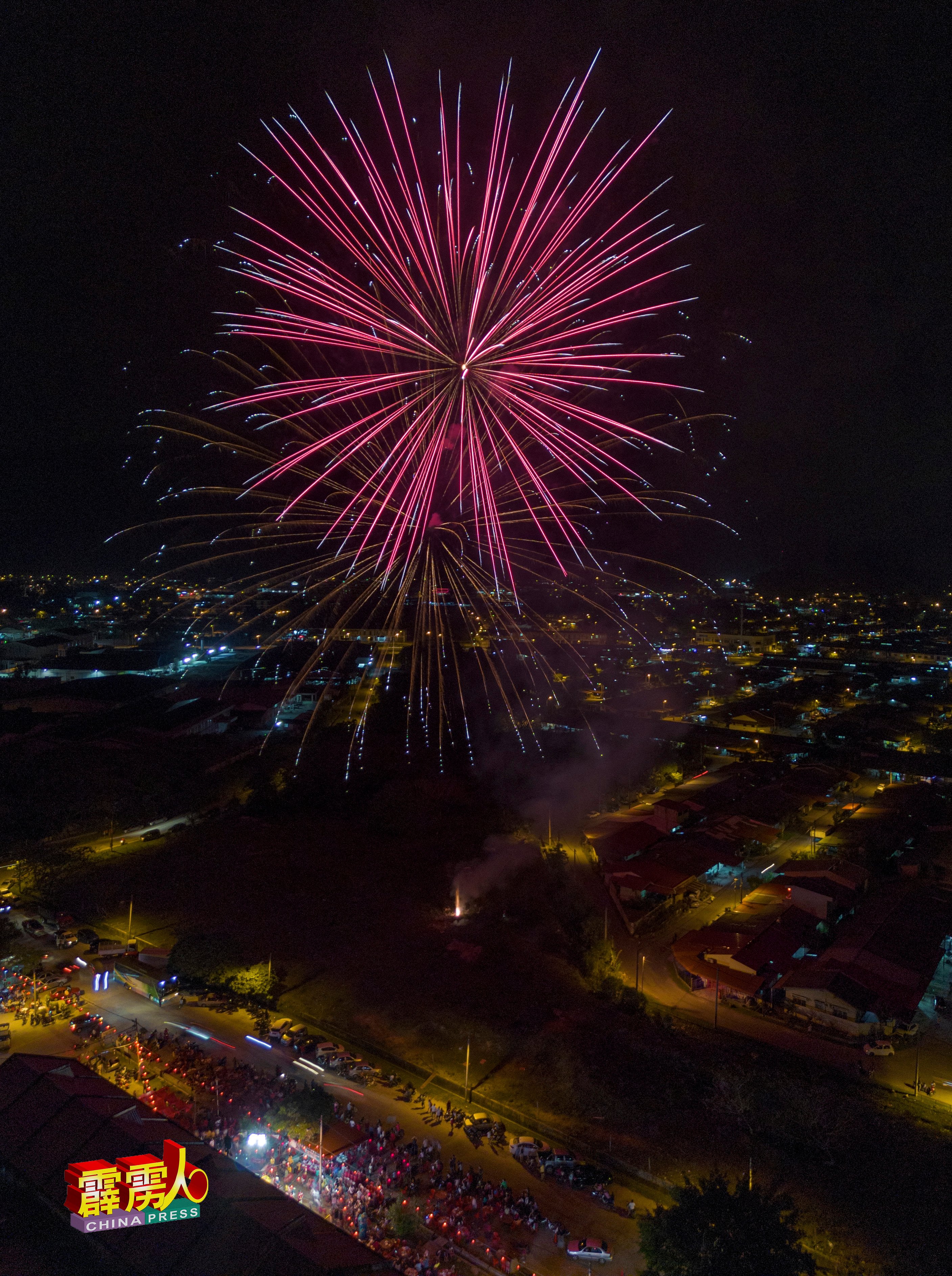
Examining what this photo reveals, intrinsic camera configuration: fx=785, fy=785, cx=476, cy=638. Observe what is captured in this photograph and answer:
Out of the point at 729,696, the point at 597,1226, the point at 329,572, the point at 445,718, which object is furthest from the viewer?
the point at 729,696

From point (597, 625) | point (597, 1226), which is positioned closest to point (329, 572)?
point (597, 1226)

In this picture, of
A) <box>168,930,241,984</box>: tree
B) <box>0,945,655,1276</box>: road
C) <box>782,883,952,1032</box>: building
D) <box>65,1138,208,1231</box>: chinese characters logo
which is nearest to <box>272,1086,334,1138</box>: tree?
<box>0,945,655,1276</box>: road

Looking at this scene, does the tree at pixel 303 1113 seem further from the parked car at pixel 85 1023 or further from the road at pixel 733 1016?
the road at pixel 733 1016

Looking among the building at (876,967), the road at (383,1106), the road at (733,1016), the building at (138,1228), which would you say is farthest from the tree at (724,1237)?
the building at (876,967)

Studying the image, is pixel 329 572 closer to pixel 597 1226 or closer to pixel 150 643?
pixel 597 1226

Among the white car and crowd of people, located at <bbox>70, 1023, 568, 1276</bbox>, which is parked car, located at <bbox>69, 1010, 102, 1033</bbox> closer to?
crowd of people, located at <bbox>70, 1023, 568, 1276</bbox>

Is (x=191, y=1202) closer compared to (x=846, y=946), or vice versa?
(x=191, y=1202)

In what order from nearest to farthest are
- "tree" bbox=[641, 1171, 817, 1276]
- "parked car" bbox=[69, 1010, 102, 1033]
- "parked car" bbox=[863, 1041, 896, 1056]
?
"tree" bbox=[641, 1171, 817, 1276]
"parked car" bbox=[69, 1010, 102, 1033]
"parked car" bbox=[863, 1041, 896, 1056]
